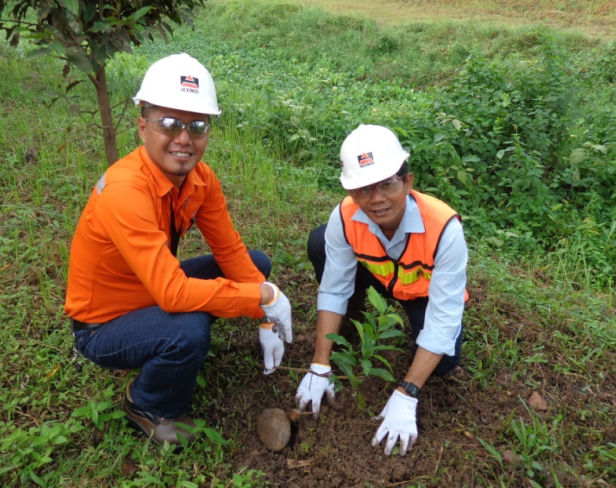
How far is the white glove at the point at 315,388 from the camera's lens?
2297 mm

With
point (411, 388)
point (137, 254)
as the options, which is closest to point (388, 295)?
point (411, 388)

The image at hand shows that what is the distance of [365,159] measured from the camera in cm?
204

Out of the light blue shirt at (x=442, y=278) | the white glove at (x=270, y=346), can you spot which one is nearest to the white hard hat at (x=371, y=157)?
the light blue shirt at (x=442, y=278)

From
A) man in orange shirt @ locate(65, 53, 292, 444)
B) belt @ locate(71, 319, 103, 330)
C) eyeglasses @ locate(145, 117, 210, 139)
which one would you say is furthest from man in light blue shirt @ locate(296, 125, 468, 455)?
belt @ locate(71, 319, 103, 330)

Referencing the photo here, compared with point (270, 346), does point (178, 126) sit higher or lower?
higher

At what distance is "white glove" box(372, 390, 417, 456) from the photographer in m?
2.10

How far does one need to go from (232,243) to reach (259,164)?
192 centimetres

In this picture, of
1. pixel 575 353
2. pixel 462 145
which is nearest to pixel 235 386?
pixel 575 353

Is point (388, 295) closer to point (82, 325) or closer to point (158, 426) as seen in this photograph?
point (158, 426)

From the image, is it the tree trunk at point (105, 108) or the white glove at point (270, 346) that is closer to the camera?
the white glove at point (270, 346)

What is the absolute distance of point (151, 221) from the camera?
1.94 meters

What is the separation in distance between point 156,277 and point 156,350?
1.00 feet

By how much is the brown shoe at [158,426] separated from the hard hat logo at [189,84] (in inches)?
50.1

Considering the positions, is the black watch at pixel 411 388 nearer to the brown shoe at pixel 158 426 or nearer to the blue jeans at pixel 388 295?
the blue jeans at pixel 388 295
